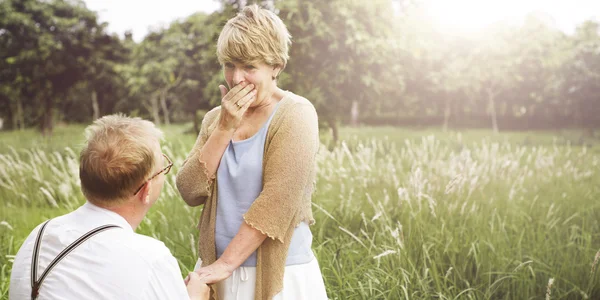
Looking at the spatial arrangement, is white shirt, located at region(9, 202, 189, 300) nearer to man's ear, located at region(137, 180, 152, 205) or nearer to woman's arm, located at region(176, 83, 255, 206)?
man's ear, located at region(137, 180, 152, 205)

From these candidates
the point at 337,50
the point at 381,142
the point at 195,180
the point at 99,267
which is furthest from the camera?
the point at 337,50

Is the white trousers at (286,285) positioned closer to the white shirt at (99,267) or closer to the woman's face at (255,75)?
the white shirt at (99,267)

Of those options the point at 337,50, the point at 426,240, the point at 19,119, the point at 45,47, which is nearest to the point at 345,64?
the point at 337,50

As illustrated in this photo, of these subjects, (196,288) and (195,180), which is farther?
(195,180)

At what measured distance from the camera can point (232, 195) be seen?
211cm

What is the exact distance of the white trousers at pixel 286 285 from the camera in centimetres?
214

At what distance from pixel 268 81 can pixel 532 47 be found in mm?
31993

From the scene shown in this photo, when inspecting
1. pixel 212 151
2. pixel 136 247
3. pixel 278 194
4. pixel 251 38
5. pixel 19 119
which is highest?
pixel 251 38

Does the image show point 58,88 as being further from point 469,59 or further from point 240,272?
point 240,272

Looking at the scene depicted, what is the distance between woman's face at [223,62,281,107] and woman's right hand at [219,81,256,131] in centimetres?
4

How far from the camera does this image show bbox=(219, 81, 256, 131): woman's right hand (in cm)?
197

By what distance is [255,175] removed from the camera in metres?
2.05

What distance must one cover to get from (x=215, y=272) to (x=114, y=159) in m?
0.62

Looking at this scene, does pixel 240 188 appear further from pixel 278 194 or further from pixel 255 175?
pixel 278 194
